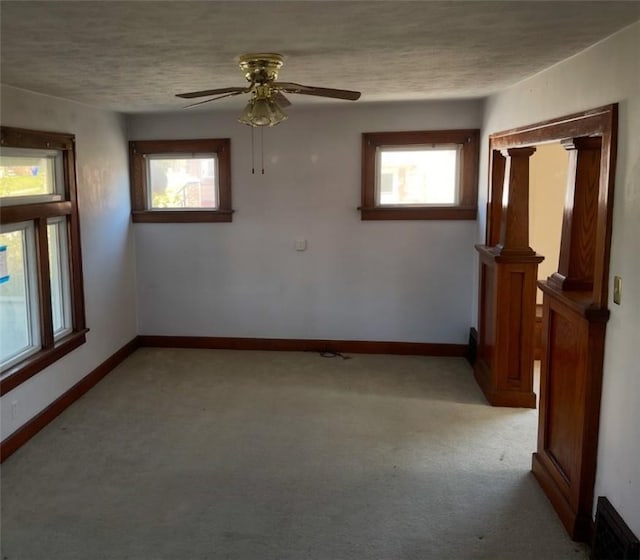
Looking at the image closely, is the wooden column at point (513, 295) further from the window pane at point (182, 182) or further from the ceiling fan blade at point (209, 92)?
the window pane at point (182, 182)

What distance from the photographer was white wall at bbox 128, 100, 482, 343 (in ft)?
16.9

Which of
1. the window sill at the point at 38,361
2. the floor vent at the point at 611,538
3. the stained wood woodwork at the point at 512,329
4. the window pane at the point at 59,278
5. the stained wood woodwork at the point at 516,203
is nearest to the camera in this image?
the floor vent at the point at 611,538

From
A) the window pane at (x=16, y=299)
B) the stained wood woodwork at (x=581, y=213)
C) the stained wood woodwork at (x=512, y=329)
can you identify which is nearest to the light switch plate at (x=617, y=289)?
the stained wood woodwork at (x=581, y=213)

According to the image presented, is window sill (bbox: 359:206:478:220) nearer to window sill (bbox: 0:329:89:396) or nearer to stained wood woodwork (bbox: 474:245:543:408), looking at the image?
stained wood woodwork (bbox: 474:245:543:408)

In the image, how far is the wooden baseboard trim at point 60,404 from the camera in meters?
3.51

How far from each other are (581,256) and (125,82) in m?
2.75

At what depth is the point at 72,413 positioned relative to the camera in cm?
410

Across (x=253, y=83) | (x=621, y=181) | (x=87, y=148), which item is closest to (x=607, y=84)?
(x=621, y=181)

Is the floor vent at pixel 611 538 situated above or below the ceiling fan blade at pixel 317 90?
below

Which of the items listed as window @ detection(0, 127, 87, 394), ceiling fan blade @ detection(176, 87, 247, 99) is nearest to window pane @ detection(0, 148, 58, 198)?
window @ detection(0, 127, 87, 394)

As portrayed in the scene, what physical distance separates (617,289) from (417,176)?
3019 mm

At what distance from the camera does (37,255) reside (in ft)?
12.5

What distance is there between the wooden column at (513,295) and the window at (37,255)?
3.14 metres

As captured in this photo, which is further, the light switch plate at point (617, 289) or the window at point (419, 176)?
the window at point (419, 176)
